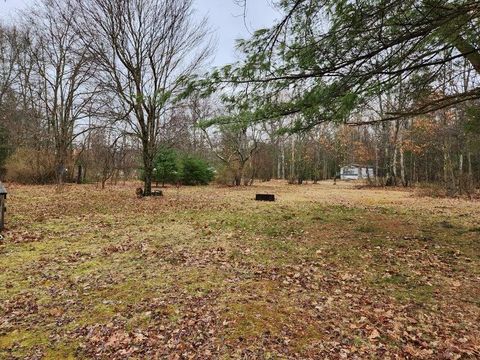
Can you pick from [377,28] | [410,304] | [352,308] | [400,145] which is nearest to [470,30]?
[377,28]

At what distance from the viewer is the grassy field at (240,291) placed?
8.41 feet

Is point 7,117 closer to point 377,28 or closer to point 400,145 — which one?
point 377,28

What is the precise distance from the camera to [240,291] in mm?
3559

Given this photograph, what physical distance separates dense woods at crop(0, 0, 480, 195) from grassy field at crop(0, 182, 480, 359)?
7.11 feet

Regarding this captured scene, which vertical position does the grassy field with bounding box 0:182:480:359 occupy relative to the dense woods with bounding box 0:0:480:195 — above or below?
below

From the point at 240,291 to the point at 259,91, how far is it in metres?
3.20

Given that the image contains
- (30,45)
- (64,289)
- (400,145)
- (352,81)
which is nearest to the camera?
(64,289)

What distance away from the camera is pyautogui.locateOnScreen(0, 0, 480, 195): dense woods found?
4.31 m

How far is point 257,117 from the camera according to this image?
542 cm

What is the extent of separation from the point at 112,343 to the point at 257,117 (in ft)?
13.0

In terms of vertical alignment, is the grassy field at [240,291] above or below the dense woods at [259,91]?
below

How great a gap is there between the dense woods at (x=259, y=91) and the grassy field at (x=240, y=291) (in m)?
2.17

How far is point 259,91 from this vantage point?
5.19 metres

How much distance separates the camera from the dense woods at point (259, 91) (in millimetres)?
4309
